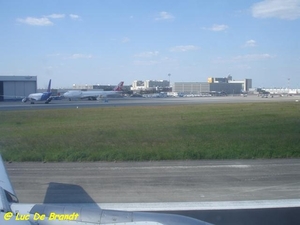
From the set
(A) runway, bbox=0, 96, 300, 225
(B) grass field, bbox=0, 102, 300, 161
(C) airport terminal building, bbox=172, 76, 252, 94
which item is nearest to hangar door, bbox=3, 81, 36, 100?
(B) grass field, bbox=0, 102, 300, 161

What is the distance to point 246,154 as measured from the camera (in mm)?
19172

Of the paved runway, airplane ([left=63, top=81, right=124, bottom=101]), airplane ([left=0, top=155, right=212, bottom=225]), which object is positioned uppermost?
airplane ([left=0, top=155, right=212, bottom=225])

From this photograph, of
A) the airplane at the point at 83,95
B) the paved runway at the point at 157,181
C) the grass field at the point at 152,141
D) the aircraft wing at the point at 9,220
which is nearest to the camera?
the aircraft wing at the point at 9,220

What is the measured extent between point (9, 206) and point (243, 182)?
398 inches

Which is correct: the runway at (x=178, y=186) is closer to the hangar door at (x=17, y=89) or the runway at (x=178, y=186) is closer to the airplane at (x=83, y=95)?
the hangar door at (x=17, y=89)

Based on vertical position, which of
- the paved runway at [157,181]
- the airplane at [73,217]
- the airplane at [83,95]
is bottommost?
the paved runway at [157,181]

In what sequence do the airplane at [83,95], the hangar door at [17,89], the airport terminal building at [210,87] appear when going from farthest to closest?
the airport terminal building at [210,87] → the airplane at [83,95] → the hangar door at [17,89]

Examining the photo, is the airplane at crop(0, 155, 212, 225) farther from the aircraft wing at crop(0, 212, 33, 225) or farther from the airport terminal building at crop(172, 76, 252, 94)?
the airport terminal building at crop(172, 76, 252, 94)

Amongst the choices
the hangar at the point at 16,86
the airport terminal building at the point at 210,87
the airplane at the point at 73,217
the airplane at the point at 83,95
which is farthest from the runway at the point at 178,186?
the airport terminal building at the point at 210,87

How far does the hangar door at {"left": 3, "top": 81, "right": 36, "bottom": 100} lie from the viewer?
84.8m

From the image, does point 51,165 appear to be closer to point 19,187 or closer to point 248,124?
point 19,187

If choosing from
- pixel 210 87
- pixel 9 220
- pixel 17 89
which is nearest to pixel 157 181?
pixel 9 220

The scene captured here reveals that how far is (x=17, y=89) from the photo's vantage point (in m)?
86.9

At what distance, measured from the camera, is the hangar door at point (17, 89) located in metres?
84.8
